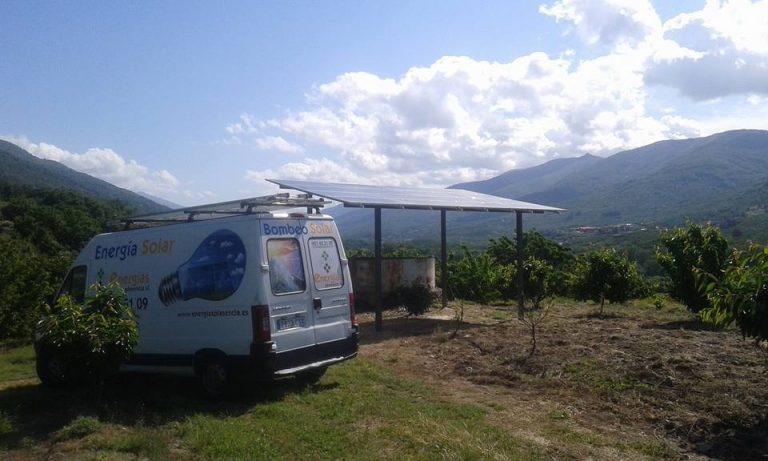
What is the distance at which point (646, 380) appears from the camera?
8.70 metres

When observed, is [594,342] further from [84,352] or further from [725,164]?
[725,164]

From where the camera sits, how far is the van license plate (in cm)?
791

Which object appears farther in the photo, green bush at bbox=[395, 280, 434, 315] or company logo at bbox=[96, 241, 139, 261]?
green bush at bbox=[395, 280, 434, 315]

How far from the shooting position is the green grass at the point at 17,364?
1048cm

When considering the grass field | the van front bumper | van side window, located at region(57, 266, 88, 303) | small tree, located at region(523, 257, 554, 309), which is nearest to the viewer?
the grass field

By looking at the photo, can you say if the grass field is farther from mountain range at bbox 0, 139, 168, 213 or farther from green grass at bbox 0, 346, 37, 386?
mountain range at bbox 0, 139, 168, 213

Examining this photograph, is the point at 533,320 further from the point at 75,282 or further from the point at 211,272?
the point at 75,282

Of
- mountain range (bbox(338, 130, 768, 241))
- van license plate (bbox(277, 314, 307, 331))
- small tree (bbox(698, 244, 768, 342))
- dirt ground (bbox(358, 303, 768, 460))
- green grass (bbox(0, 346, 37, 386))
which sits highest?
mountain range (bbox(338, 130, 768, 241))

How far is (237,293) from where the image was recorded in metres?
7.88

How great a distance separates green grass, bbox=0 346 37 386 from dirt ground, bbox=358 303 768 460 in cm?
576

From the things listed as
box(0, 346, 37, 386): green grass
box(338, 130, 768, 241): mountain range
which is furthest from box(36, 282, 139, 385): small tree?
box(338, 130, 768, 241): mountain range

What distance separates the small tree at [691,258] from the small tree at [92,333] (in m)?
11.8

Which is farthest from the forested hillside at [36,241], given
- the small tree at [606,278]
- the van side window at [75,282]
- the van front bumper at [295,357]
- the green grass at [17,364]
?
Answer: the small tree at [606,278]

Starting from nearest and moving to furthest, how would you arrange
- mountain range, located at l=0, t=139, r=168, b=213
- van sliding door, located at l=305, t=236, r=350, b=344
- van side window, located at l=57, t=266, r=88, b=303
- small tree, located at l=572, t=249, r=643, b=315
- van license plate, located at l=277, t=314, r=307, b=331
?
van license plate, located at l=277, t=314, r=307, b=331, van sliding door, located at l=305, t=236, r=350, b=344, van side window, located at l=57, t=266, r=88, b=303, small tree, located at l=572, t=249, r=643, b=315, mountain range, located at l=0, t=139, r=168, b=213
